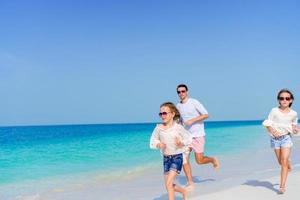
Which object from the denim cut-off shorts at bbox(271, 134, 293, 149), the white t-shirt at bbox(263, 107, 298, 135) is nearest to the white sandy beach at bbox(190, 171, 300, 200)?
the denim cut-off shorts at bbox(271, 134, 293, 149)

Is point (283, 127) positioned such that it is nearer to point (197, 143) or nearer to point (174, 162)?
point (197, 143)

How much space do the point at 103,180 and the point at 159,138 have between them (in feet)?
16.6

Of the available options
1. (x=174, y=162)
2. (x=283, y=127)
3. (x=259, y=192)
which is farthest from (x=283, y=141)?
(x=174, y=162)

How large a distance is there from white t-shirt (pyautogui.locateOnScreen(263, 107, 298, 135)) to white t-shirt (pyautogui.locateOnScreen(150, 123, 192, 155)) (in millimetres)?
1744

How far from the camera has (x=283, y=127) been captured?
255 inches

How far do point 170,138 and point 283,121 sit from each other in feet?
6.93

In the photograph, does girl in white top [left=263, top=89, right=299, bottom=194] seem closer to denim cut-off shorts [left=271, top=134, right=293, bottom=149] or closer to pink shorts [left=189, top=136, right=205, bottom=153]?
denim cut-off shorts [left=271, top=134, right=293, bottom=149]

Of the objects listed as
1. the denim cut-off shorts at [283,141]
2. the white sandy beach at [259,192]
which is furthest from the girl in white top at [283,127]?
the white sandy beach at [259,192]

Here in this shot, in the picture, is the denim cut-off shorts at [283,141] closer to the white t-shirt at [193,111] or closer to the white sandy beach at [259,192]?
the white sandy beach at [259,192]

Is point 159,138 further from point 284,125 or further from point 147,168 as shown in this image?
point 147,168

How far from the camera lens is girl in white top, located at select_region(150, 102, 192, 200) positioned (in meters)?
5.53

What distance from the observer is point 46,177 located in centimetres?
1139

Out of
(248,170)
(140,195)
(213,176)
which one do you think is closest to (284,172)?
(140,195)

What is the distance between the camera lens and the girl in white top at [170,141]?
553 cm
